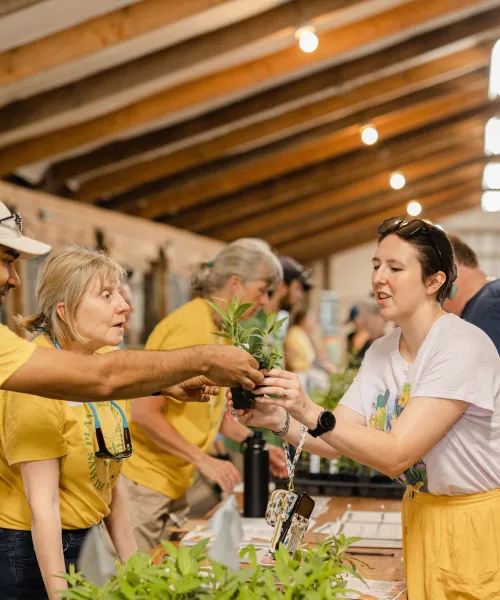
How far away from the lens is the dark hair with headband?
2.12m

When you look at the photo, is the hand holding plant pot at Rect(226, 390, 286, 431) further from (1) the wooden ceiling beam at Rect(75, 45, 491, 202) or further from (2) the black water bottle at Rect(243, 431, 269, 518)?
(1) the wooden ceiling beam at Rect(75, 45, 491, 202)

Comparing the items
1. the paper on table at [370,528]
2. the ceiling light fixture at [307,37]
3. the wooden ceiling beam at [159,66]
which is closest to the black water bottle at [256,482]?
the paper on table at [370,528]

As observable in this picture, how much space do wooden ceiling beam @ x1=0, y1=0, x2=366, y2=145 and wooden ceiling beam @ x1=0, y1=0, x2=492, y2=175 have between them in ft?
1.36

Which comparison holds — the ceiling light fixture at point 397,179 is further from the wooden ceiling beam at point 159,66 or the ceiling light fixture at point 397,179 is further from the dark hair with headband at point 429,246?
the dark hair with headband at point 429,246

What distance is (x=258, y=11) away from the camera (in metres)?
6.19

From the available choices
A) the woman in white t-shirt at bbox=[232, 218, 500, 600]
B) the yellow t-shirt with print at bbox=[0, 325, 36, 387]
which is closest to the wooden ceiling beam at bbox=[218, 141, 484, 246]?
the woman in white t-shirt at bbox=[232, 218, 500, 600]

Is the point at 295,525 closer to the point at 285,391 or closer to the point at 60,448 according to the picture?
the point at 285,391

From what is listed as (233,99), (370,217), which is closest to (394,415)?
(233,99)

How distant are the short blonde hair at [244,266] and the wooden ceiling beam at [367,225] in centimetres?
1448

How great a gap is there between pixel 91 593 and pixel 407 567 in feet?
2.93

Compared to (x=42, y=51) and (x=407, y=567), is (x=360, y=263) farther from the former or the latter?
(x=407, y=567)

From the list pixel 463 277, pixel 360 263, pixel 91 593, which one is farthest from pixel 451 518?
pixel 360 263

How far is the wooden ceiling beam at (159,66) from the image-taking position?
6.26m

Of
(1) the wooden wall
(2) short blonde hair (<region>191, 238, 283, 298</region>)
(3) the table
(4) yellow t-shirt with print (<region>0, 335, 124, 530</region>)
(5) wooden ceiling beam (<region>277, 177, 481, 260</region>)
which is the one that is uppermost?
(5) wooden ceiling beam (<region>277, 177, 481, 260</region>)
